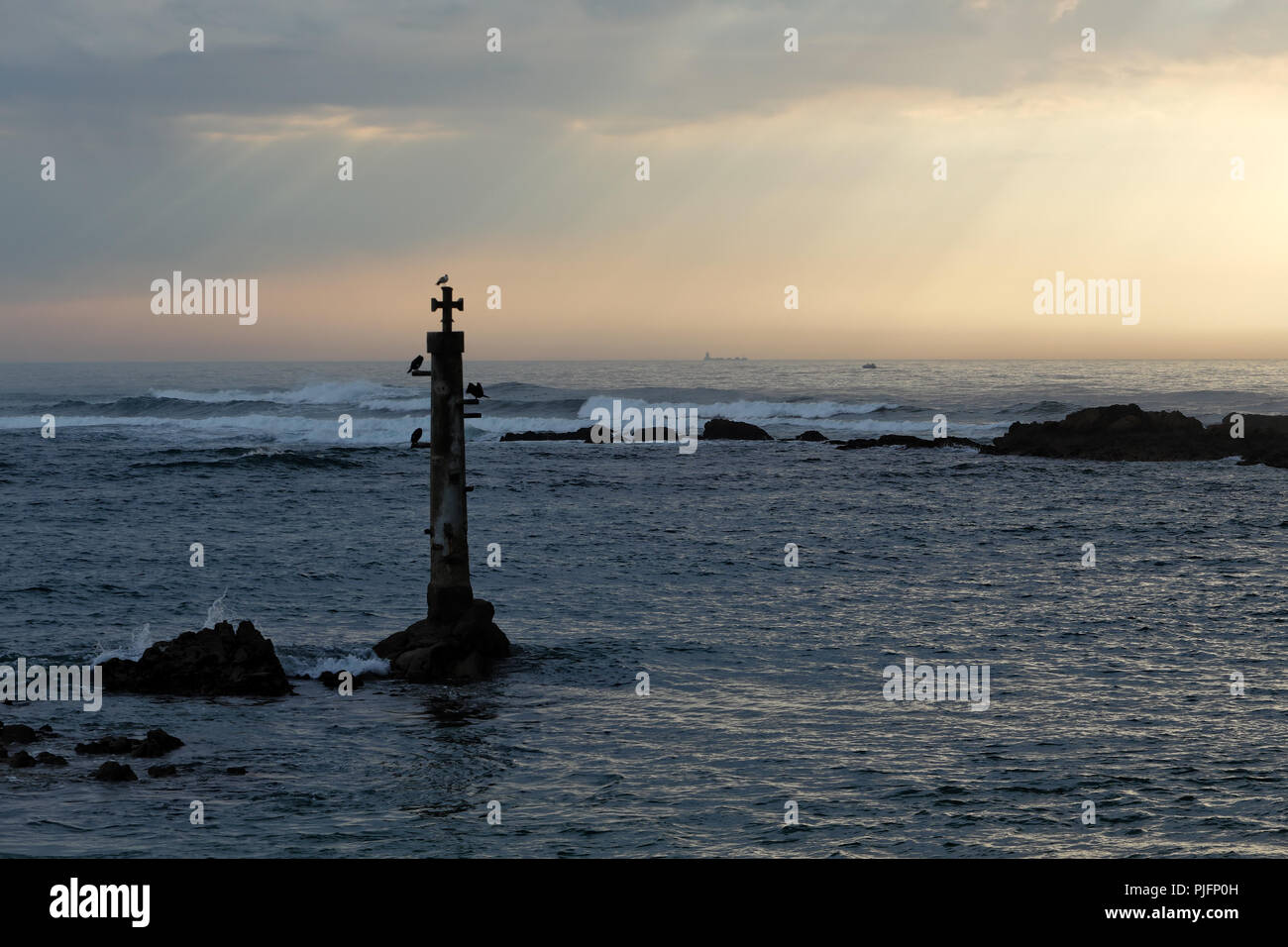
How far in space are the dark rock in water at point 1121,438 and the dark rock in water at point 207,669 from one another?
43.8 metres

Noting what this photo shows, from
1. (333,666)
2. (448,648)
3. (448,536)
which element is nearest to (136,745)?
(333,666)

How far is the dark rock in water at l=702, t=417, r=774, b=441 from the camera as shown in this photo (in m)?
68.4

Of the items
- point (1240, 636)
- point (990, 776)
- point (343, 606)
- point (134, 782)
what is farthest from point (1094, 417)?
point (134, 782)

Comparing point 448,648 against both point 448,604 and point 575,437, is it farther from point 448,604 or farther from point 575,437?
point 575,437

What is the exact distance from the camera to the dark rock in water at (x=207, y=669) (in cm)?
1658

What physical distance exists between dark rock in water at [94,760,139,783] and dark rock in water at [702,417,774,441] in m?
56.4

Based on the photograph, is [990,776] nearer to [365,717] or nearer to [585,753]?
[585,753]

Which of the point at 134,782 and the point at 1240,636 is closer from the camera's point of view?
the point at 134,782

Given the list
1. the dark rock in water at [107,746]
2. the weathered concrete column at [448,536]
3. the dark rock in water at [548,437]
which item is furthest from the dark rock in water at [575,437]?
the dark rock in water at [107,746]

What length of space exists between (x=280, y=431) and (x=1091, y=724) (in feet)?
241

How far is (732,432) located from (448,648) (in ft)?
172

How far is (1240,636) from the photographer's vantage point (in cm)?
2023

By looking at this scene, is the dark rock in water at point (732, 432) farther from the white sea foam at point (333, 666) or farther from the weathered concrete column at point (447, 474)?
the white sea foam at point (333, 666)

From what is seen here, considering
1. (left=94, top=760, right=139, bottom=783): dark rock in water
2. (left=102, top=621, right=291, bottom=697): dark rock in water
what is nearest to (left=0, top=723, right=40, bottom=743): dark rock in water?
(left=94, top=760, right=139, bottom=783): dark rock in water
